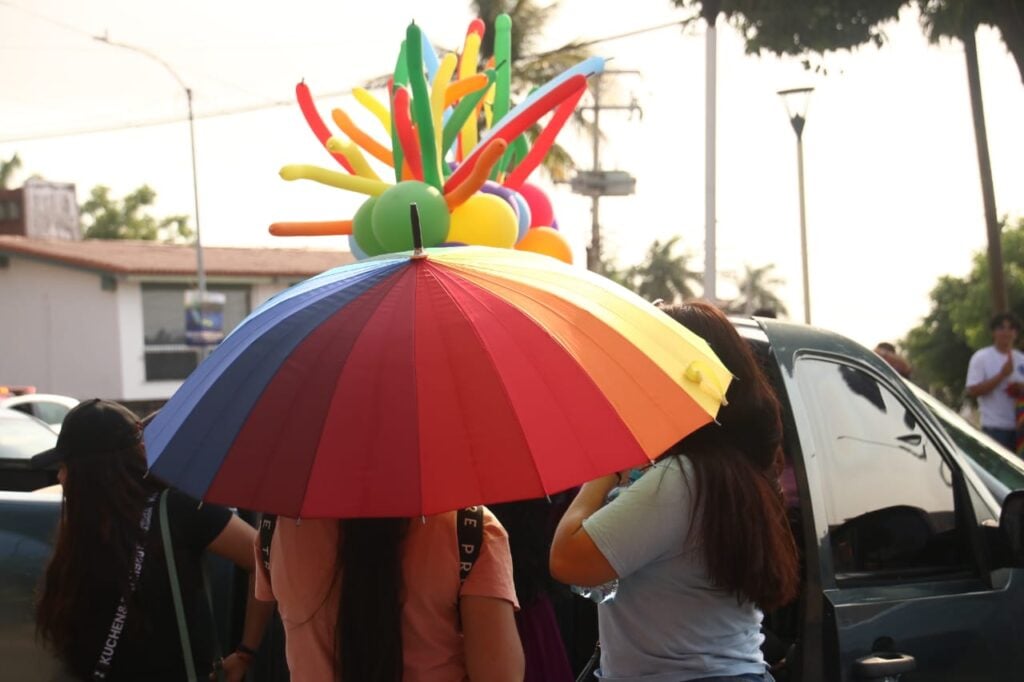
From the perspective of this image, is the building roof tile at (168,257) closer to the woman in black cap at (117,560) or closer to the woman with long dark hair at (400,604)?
the woman in black cap at (117,560)

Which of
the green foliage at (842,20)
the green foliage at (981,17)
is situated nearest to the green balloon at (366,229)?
the green foliage at (842,20)

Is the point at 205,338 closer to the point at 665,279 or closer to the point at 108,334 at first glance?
the point at 108,334

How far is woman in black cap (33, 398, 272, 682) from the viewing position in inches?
120

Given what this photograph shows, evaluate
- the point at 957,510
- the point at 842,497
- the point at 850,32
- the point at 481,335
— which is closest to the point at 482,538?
the point at 481,335

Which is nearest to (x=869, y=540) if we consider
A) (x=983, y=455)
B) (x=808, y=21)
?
(x=983, y=455)

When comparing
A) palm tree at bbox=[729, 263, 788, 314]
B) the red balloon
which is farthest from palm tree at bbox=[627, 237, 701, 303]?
the red balloon

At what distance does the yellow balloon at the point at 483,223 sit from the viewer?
4641 mm

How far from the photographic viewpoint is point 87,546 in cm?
306

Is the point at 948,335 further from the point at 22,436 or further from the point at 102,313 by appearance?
the point at 22,436

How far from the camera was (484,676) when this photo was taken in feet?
7.45

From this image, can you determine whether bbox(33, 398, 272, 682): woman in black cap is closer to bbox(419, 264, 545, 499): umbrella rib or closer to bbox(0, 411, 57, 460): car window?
bbox(419, 264, 545, 499): umbrella rib

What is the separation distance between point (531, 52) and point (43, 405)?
53.0 feet

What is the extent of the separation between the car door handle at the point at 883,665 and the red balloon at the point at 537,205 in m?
3.14

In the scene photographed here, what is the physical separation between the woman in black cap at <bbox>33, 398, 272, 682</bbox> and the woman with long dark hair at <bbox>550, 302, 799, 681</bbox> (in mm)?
1109
